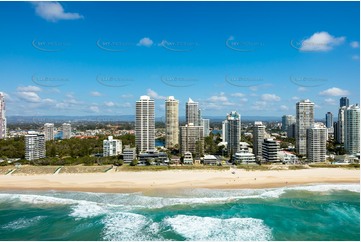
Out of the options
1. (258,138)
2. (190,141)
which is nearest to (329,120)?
(258,138)

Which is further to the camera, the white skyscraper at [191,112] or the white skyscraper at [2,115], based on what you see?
the white skyscraper at [191,112]

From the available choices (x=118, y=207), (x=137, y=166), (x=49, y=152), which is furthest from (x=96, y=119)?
(x=118, y=207)

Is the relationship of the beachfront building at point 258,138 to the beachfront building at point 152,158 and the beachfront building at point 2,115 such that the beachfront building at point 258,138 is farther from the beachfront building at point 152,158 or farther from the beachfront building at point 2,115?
the beachfront building at point 2,115

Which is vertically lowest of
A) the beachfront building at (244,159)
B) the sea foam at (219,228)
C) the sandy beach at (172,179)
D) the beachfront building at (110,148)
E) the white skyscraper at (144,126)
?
the sea foam at (219,228)

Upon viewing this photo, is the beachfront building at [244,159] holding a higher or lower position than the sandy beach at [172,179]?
higher

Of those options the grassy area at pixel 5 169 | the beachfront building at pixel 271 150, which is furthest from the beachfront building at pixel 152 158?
the grassy area at pixel 5 169

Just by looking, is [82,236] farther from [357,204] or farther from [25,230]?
[357,204]

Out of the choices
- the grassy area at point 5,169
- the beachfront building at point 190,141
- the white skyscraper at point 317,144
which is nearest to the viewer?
the grassy area at point 5,169

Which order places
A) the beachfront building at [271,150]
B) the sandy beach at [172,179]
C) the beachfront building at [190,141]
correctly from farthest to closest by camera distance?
the beachfront building at [190,141] → the beachfront building at [271,150] → the sandy beach at [172,179]
